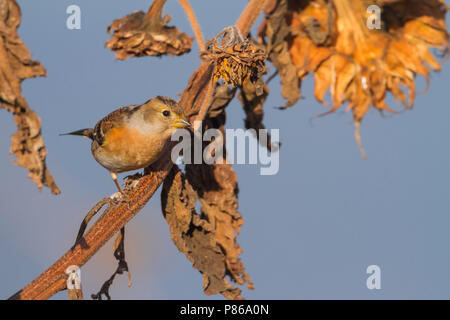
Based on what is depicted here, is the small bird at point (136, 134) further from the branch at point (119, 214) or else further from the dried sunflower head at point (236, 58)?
the dried sunflower head at point (236, 58)

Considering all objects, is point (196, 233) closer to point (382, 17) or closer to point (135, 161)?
point (135, 161)

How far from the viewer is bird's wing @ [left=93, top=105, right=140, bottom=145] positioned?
4176mm

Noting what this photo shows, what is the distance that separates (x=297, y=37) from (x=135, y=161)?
1347mm

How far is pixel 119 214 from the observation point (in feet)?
11.4

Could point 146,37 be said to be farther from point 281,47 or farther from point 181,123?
point 281,47

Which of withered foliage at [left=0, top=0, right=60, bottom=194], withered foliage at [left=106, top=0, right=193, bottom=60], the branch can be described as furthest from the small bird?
withered foliage at [left=0, top=0, right=60, bottom=194]

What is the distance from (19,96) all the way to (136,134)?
120cm

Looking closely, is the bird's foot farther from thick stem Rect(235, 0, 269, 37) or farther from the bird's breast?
thick stem Rect(235, 0, 269, 37)

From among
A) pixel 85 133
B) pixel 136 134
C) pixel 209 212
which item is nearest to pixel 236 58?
pixel 136 134

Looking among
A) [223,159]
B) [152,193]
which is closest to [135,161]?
[152,193]

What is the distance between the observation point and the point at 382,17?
4.19 metres

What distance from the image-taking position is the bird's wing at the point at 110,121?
418 cm

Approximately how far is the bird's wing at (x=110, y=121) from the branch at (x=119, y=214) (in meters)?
0.37

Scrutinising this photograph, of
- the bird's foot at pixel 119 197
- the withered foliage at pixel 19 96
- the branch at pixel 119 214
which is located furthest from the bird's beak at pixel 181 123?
the withered foliage at pixel 19 96
